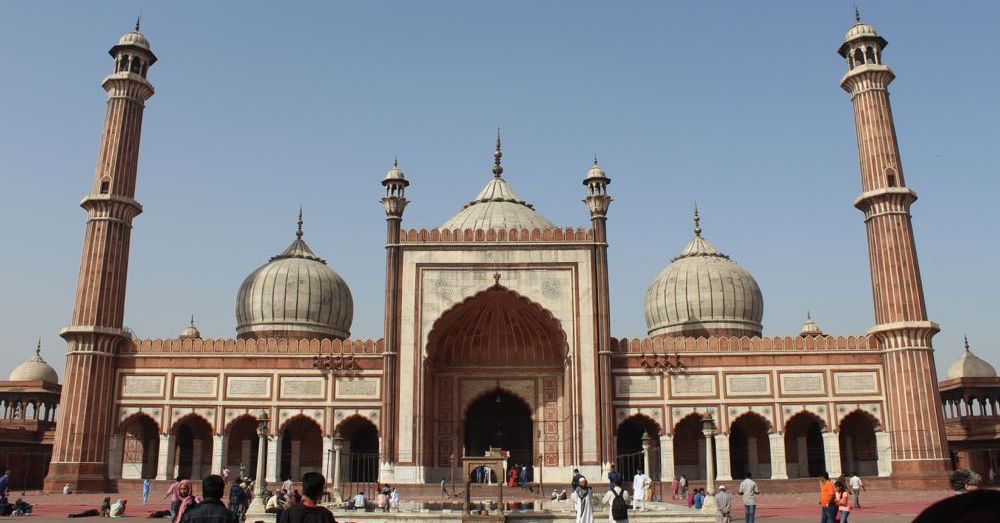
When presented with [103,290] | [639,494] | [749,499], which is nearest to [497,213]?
[103,290]

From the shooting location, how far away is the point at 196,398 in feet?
76.8

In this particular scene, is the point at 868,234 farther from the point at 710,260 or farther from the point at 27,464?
the point at 27,464

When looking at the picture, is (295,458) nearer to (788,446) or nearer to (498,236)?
(498,236)

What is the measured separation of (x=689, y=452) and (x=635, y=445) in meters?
1.60

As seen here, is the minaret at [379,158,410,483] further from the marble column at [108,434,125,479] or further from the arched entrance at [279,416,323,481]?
the marble column at [108,434,125,479]

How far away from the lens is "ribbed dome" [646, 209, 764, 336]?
95.1ft

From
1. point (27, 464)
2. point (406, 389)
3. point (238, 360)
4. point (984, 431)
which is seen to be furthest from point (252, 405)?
point (984, 431)

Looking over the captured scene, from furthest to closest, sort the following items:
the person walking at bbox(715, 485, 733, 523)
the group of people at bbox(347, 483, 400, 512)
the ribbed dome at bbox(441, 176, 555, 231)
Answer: the ribbed dome at bbox(441, 176, 555, 231) → the group of people at bbox(347, 483, 400, 512) → the person walking at bbox(715, 485, 733, 523)

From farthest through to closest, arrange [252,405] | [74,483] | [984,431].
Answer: [984,431] → [252,405] → [74,483]

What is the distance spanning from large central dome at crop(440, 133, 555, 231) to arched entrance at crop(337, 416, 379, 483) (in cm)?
719

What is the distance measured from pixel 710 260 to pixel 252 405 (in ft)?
53.6

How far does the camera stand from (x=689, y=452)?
24.7 m

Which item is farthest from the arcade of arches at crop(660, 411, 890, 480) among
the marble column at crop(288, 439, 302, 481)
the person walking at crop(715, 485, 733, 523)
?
the person walking at crop(715, 485, 733, 523)

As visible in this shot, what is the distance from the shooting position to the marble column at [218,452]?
23.0 m
